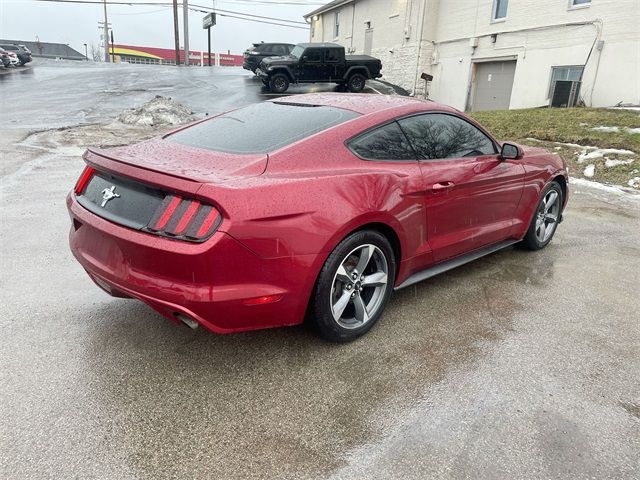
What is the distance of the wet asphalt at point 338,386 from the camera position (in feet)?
6.81

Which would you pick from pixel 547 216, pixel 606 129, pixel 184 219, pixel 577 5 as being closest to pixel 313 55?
pixel 577 5

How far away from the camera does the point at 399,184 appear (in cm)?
300

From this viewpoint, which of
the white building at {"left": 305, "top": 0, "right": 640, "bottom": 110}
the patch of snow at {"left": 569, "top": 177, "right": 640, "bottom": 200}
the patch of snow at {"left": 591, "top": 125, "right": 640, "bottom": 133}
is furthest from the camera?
the white building at {"left": 305, "top": 0, "right": 640, "bottom": 110}

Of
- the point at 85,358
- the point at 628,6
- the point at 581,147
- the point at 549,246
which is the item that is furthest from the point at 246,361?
the point at 628,6

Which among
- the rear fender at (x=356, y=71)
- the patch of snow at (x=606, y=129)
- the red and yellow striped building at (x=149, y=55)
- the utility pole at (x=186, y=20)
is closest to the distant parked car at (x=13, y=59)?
the utility pole at (x=186, y=20)

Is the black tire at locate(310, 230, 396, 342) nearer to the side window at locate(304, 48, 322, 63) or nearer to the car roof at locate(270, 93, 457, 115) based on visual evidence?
the car roof at locate(270, 93, 457, 115)

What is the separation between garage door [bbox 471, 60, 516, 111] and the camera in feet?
60.2

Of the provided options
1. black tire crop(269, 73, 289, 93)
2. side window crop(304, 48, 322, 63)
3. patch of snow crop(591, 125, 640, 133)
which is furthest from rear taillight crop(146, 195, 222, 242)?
side window crop(304, 48, 322, 63)

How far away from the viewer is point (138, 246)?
235 centimetres

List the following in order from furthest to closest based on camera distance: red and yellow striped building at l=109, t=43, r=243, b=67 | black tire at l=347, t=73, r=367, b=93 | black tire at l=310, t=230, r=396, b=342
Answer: red and yellow striped building at l=109, t=43, r=243, b=67
black tire at l=347, t=73, r=367, b=93
black tire at l=310, t=230, r=396, b=342

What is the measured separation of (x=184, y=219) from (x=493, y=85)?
64.1ft

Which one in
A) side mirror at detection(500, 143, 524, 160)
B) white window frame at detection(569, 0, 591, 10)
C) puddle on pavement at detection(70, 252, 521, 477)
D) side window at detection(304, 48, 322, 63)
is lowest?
puddle on pavement at detection(70, 252, 521, 477)

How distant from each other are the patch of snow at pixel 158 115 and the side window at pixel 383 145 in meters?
10.3

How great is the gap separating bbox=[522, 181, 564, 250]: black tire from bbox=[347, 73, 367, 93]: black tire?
16998 mm
